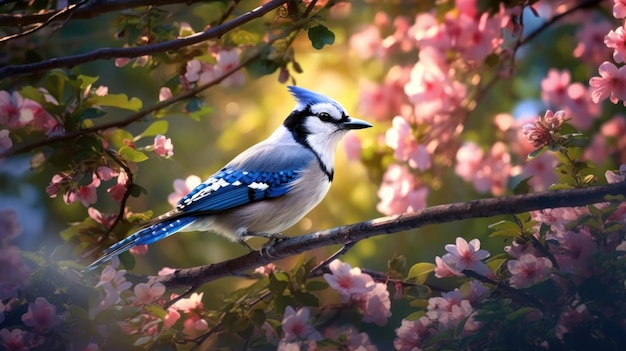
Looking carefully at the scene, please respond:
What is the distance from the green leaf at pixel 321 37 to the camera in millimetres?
2107

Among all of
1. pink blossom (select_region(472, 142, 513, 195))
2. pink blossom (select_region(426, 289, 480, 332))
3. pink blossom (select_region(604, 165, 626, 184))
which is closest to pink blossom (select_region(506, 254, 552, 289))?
pink blossom (select_region(426, 289, 480, 332))

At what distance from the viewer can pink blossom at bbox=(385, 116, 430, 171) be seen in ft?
9.80

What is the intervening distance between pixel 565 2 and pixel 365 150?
1004mm

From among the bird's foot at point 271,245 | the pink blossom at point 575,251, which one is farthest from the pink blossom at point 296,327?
the pink blossom at point 575,251

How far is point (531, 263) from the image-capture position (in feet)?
6.10

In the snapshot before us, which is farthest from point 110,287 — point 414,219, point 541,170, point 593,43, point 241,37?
point 593,43

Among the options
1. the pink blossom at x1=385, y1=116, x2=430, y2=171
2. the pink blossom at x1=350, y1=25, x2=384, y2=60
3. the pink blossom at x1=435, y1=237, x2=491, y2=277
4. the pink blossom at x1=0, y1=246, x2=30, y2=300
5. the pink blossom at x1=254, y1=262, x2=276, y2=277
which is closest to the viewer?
the pink blossom at x1=0, y1=246, x2=30, y2=300

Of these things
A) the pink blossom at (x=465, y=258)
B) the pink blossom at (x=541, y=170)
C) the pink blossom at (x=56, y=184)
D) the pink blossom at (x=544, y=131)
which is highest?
the pink blossom at (x=56, y=184)

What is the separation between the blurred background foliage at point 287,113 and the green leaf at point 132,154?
29.2 inches

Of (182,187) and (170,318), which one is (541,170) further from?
(170,318)

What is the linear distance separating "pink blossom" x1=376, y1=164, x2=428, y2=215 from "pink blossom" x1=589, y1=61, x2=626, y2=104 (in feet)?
3.56

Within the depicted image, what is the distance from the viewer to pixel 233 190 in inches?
100

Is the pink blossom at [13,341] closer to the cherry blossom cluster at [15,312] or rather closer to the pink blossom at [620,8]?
the cherry blossom cluster at [15,312]

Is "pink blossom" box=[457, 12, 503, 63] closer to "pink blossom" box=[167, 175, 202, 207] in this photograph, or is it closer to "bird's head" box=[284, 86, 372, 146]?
"bird's head" box=[284, 86, 372, 146]
